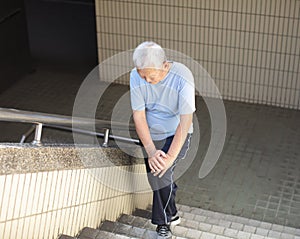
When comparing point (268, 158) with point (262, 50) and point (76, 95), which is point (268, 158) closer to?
point (262, 50)

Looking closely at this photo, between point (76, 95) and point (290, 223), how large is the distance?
373cm

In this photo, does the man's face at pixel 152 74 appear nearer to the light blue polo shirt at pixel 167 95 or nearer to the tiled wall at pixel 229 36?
the light blue polo shirt at pixel 167 95

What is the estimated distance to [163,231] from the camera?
14.8 ft

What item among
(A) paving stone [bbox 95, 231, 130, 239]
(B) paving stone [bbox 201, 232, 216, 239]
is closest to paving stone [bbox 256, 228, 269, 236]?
(B) paving stone [bbox 201, 232, 216, 239]

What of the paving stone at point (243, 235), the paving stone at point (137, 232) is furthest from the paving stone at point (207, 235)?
the paving stone at point (137, 232)

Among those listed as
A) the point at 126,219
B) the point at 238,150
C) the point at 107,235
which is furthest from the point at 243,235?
the point at 238,150

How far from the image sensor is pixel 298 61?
7875 millimetres

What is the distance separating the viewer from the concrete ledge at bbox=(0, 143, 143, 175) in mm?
3186

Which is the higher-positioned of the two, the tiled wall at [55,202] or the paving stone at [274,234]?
the tiled wall at [55,202]

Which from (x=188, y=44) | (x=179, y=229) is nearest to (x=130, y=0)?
(x=188, y=44)

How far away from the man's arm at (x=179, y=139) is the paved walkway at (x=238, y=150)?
7.36 ft

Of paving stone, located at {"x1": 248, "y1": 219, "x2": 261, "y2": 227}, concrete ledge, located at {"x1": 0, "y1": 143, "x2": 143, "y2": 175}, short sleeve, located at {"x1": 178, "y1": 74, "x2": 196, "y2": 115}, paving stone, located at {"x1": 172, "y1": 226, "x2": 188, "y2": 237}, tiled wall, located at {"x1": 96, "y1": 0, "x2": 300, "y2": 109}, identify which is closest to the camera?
concrete ledge, located at {"x1": 0, "y1": 143, "x2": 143, "y2": 175}

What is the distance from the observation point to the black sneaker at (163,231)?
4507 mm

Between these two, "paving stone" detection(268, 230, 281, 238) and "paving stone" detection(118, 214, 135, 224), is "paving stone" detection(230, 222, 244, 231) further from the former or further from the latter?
"paving stone" detection(118, 214, 135, 224)
